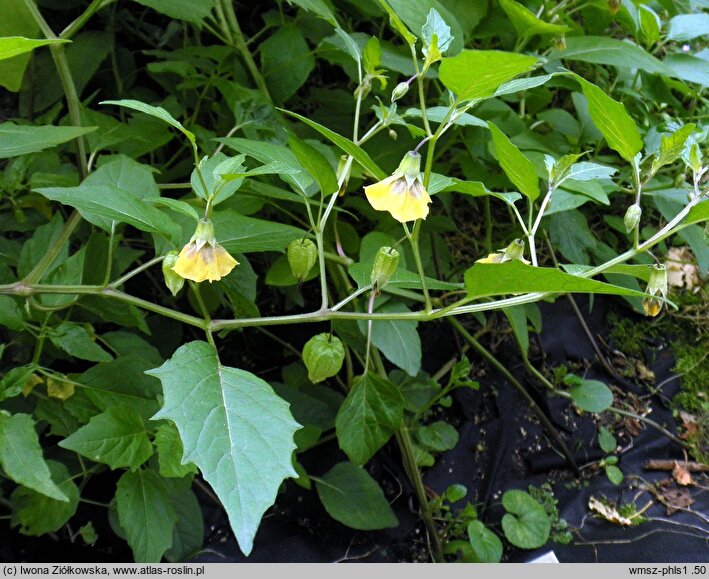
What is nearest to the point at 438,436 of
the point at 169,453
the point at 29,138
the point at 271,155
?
the point at 169,453

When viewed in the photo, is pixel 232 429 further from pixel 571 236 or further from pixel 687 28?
pixel 687 28

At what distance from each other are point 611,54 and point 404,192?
0.57m

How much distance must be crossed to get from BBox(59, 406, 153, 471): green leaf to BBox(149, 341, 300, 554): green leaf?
0.23 m

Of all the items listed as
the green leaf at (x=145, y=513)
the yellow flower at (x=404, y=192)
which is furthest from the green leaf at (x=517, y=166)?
the green leaf at (x=145, y=513)

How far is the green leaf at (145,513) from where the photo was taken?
2.24 feet

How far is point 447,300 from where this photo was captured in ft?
3.58

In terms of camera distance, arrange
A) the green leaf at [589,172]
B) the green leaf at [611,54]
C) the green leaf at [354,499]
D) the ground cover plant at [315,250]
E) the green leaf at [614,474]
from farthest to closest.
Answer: the green leaf at [614,474] → the green leaf at [354,499] → the green leaf at [611,54] → the green leaf at [589,172] → the ground cover plant at [315,250]

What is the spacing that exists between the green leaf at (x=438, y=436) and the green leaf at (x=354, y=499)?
0.15 m

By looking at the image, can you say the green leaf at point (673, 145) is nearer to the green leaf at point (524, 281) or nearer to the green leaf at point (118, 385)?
the green leaf at point (524, 281)

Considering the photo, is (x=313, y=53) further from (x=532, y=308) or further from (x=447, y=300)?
(x=532, y=308)

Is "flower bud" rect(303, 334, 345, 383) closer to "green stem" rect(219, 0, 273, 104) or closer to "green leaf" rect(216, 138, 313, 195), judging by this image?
"green leaf" rect(216, 138, 313, 195)

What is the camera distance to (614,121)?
21.1 inches

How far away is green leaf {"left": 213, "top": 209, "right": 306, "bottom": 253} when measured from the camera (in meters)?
0.57

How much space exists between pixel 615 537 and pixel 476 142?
0.75m
